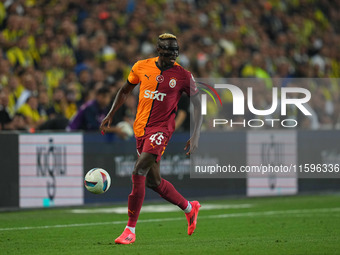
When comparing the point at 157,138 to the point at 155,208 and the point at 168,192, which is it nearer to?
the point at 168,192

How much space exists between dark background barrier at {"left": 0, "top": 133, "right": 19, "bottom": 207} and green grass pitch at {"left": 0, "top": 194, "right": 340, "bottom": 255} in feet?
1.11

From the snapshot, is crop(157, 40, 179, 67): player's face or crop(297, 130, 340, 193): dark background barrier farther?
crop(297, 130, 340, 193): dark background barrier

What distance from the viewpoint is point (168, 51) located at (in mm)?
8781

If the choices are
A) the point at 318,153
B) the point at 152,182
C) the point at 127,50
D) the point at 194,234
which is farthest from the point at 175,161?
the point at 152,182

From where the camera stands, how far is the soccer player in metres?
8.76

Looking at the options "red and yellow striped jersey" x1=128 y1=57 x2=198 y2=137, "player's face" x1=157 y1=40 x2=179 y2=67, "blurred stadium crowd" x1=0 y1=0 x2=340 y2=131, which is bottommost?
"red and yellow striped jersey" x1=128 y1=57 x2=198 y2=137

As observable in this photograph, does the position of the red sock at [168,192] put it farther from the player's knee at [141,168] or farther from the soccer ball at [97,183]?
the soccer ball at [97,183]

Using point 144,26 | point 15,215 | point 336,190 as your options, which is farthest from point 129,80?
point 144,26

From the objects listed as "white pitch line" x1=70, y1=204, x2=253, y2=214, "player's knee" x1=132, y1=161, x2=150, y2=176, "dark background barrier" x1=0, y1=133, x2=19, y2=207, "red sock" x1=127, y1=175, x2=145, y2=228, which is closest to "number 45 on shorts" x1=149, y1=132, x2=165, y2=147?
"player's knee" x1=132, y1=161, x2=150, y2=176

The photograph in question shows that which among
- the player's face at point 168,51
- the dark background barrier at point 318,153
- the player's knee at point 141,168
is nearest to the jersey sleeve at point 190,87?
the player's face at point 168,51

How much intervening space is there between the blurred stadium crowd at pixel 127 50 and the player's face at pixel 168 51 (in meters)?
5.71

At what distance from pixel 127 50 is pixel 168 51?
939 cm

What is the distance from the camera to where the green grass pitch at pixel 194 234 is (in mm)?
8312

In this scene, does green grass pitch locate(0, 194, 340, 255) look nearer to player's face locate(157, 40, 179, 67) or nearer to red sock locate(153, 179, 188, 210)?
red sock locate(153, 179, 188, 210)
